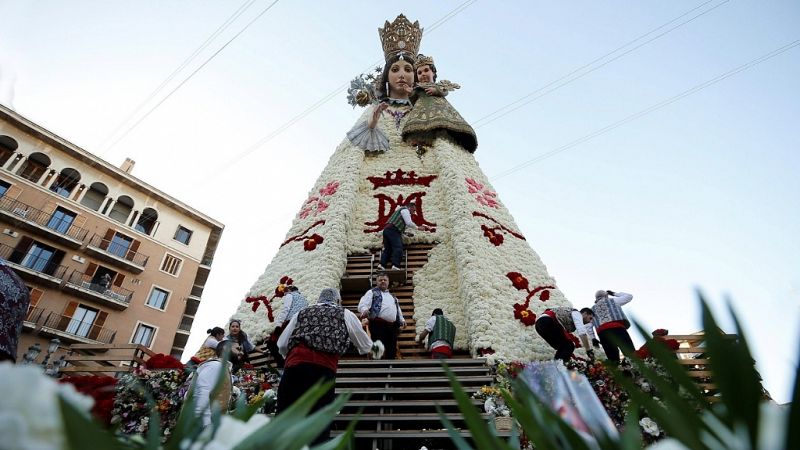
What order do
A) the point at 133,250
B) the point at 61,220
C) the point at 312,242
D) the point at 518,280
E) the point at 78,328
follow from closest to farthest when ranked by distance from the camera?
the point at 518,280 < the point at 312,242 < the point at 78,328 < the point at 61,220 < the point at 133,250

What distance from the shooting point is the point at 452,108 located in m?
13.4

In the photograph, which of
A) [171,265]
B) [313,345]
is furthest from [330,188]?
[171,265]

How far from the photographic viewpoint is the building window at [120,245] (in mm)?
22969

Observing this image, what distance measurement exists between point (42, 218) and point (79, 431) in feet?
86.6

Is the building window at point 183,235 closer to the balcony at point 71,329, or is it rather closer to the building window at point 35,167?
the balcony at point 71,329

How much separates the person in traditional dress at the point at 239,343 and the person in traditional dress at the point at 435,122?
7.36 meters

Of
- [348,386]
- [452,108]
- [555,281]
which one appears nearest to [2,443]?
[348,386]

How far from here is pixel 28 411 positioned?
0.47m

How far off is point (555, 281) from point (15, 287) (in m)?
8.66

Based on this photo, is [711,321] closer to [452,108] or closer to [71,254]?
[452,108]

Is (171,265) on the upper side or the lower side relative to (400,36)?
lower

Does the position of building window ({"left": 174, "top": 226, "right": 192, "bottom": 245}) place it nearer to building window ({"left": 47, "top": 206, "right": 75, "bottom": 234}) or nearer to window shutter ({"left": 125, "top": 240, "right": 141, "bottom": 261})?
window shutter ({"left": 125, "top": 240, "right": 141, "bottom": 261})

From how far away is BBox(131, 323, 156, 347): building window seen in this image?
22452 millimetres

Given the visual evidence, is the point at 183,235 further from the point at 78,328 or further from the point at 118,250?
the point at 78,328
